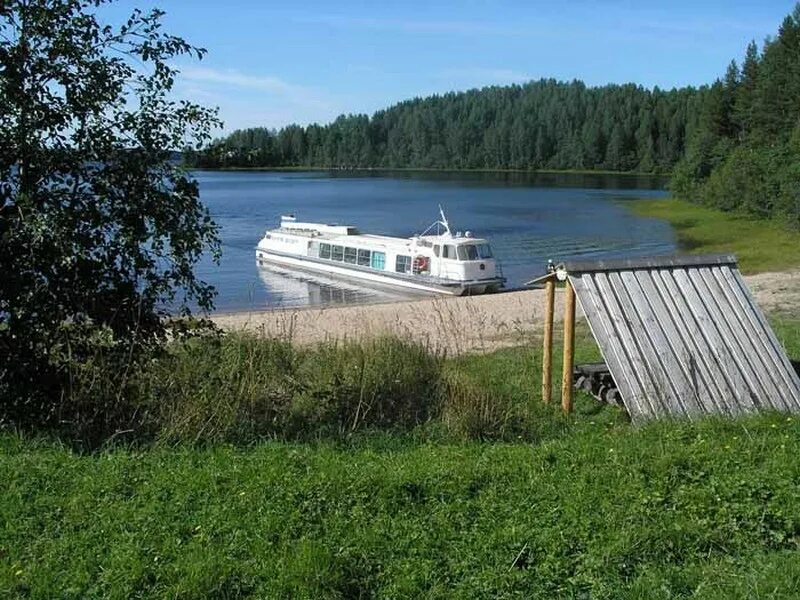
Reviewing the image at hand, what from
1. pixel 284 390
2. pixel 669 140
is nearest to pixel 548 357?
pixel 284 390

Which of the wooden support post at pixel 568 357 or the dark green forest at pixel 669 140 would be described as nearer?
the wooden support post at pixel 568 357

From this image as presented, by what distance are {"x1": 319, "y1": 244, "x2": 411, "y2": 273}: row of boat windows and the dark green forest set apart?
6.02 meters

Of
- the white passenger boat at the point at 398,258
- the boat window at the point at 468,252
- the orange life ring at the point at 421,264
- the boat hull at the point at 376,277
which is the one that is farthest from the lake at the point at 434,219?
the boat window at the point at 468,252

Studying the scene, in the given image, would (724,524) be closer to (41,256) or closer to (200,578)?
(200,578)

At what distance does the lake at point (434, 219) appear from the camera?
3531cm

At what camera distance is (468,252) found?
3209cm

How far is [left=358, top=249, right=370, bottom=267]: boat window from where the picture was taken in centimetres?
3578

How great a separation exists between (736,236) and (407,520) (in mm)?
45732

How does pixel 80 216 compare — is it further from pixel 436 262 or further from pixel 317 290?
pixel 317 290

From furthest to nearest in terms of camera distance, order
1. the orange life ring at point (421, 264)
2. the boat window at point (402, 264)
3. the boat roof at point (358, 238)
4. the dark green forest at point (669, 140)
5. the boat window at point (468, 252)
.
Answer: the dark green forest at point (669, 140) < the boat window at point (402, 264) < the boat roof at point (358, 238) < the orange life ring at point (421, 264) < the boat window at point (468, 252)

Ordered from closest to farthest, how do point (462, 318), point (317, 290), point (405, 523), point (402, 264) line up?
point (405, 523), point (462, 318), point (402, 264), point (317, 290)

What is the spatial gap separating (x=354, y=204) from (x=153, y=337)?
81753 mm

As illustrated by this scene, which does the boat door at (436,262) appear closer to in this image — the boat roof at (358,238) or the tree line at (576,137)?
the boat roof at (358,238)

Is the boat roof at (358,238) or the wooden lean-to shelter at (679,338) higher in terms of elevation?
the wooden lean-to shelter at (679,338)
